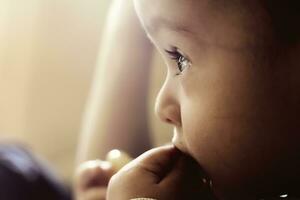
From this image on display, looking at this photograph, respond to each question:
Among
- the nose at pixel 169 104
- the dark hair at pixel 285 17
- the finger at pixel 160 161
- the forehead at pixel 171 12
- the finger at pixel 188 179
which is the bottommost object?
the finger at pixel 188 179

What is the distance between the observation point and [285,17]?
1.27 feet

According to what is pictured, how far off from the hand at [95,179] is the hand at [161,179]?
0.32 feet

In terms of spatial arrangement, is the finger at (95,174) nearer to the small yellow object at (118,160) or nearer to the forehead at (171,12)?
the small yellow object at (118,160)

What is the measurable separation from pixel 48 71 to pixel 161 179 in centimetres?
96

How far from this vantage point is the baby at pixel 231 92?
401 mm

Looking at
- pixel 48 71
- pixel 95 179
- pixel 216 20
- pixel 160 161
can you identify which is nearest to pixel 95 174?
pixel 95 179

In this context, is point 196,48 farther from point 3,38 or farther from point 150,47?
point 3,38

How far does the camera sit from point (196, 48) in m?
0.43

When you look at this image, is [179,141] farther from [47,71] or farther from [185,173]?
[47,71]

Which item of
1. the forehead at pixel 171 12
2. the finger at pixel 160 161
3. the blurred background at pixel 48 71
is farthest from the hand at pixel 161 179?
the blurred background at pixel 48 71

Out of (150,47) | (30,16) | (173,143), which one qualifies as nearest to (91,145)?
(150,47)

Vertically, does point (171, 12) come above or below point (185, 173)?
above

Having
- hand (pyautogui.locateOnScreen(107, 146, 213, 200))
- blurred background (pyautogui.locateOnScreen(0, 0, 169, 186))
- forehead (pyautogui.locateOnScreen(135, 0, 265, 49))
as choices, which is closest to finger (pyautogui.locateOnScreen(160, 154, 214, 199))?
hand (pyautogui.locateOnScreen(107, 146, 213, 200))

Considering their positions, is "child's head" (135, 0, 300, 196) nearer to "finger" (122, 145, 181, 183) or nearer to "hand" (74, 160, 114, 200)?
"finger" (122, 145, 181, 183)
